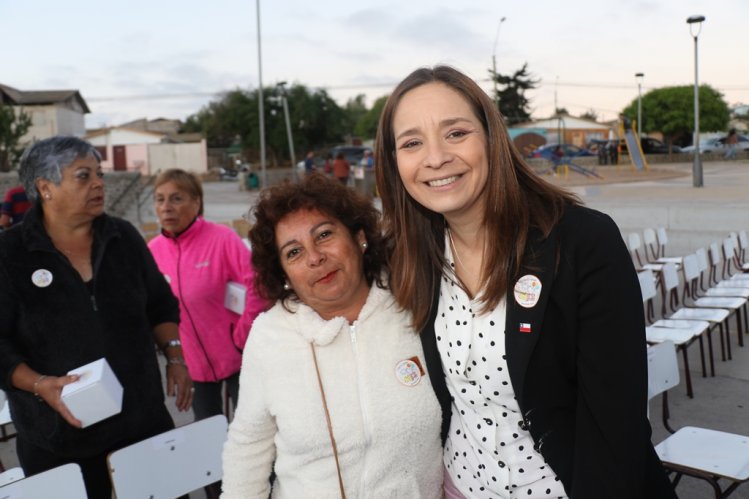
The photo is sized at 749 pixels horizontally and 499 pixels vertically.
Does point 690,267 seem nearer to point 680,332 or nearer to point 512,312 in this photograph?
point 680,332

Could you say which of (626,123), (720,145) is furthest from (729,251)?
(720,145)

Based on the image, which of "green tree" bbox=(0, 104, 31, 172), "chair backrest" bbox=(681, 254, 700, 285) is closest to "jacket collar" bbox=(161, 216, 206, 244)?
"chair backrest" bbox=(681, 254, 700, 285)

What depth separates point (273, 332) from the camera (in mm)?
1880

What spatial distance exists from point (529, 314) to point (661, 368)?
2465 millimetres

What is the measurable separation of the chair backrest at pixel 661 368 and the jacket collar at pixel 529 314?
2.25 meters

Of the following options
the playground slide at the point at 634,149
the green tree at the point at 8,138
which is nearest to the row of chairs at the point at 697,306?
the playground slide at the point at 634,149

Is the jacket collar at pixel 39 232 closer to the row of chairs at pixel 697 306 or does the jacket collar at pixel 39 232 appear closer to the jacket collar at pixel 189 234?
the jacket collar at pixel 189 234

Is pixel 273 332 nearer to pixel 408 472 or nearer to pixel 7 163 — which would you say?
pixel 408 472

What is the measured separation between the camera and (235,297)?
3615 mm

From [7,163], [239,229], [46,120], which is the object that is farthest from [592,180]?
[46,120]

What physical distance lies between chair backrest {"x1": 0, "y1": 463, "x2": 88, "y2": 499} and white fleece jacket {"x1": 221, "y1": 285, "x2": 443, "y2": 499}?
2.59 feet

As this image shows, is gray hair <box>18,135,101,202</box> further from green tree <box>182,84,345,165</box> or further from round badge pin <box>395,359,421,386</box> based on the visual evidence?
green tree <box>182,84,345,165</box>

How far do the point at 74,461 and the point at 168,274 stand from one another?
137cm

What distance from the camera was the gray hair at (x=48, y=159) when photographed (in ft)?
8.11
